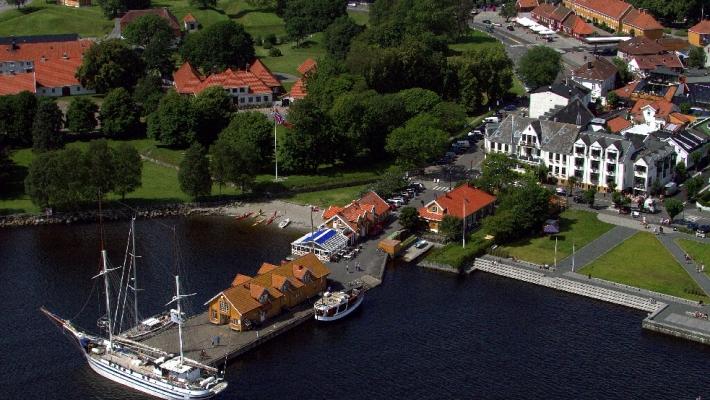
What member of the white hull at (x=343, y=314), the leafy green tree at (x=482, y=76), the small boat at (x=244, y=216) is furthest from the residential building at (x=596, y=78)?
the white hull at (x=343, y=314)

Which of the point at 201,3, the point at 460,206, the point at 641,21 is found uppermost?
the point at 201,3

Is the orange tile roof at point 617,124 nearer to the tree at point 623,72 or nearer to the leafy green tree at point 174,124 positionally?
the tree at point 623,72

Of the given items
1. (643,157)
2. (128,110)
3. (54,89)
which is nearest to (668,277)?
(643,157)

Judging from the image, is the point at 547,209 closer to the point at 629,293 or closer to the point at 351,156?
the point at 629,293

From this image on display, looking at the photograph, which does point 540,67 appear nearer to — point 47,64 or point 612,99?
point 612,99

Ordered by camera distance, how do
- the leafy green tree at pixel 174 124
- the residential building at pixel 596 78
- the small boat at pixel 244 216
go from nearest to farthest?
1. the small boat at pixel 244 216
2. the leafy green tree at pixel 174 124
3. the residential building at pixel 596 78

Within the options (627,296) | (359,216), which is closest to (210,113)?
(359,216)
